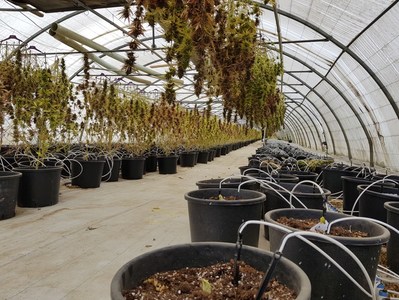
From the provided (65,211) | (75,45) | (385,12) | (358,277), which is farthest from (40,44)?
(358,277)

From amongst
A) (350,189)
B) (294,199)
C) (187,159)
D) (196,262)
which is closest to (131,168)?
(187,159)

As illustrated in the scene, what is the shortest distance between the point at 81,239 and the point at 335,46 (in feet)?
25.4

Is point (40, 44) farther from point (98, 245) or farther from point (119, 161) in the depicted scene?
point (98, 245)

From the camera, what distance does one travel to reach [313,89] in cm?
1435

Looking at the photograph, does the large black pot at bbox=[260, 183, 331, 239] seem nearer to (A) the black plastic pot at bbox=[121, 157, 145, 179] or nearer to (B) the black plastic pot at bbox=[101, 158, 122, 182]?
(B) the black plastic pot at bbox=[101, 158, 122, 182]

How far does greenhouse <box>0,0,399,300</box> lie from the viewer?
5.04ft

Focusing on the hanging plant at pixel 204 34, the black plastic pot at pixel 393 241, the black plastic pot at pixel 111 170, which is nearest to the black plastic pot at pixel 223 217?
the black plastic pot at pixel 393 241

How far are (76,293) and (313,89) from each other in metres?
13.8

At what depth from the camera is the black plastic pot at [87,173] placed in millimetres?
5969

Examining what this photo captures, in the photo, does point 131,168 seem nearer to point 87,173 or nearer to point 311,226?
point 87,173

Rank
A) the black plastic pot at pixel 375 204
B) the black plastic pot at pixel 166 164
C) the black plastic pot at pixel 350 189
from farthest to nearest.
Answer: the black plastic pot at pixel 166 164 < the black plastic pot at pixel 350 189 < the black plastic pot at pixel 375 204

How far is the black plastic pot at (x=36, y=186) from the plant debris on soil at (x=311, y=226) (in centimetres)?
320

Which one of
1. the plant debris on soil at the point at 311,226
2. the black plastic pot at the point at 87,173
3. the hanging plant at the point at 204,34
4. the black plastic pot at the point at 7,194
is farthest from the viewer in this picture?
the black plastic pot at the point at 87,173

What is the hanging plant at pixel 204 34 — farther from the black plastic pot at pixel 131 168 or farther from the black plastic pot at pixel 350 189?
the black plastic pot at pixel 131 168
